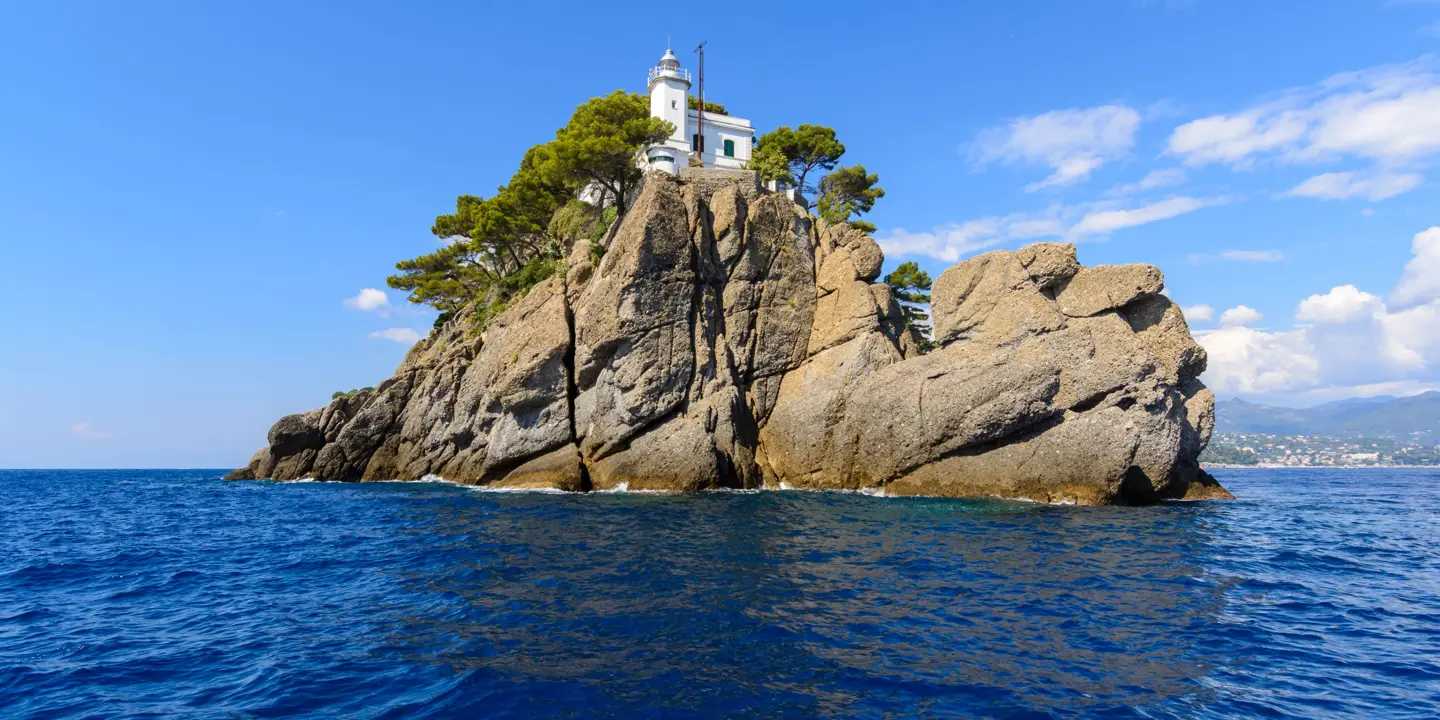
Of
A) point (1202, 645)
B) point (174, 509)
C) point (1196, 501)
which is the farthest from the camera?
point (174, 509)

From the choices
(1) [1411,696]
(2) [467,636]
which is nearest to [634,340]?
(2) [467,636]

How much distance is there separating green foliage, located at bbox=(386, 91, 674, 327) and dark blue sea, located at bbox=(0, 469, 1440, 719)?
87.6 feet

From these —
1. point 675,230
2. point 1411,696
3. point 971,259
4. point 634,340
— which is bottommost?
point 1411,696

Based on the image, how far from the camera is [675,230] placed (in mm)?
38406

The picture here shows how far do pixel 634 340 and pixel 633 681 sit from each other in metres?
27.9

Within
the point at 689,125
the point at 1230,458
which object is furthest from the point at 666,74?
the point at 1230,458

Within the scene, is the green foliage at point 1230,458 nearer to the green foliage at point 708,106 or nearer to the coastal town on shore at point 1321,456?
the coastal town on shore at point 1321,456

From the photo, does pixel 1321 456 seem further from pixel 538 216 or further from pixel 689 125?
pixel 538 216

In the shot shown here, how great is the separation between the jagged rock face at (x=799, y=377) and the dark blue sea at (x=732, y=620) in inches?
262

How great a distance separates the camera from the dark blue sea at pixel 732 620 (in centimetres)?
910

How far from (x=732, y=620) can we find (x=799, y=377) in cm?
2750

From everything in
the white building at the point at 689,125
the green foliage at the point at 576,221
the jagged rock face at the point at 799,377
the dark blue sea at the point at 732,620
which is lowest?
the dark blue sea at the point at 732,620

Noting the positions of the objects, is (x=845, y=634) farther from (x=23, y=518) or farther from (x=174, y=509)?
(x=23, y=518)

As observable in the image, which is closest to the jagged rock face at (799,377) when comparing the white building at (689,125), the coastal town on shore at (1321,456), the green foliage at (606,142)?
the green foliage at (606,142)
